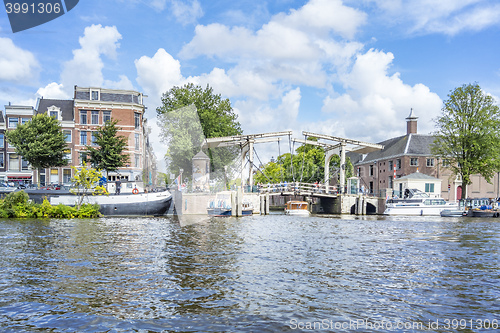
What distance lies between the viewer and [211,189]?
4259 centimetres

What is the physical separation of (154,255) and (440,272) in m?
8.25

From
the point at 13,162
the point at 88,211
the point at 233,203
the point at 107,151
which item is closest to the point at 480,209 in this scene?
the point at 233,203

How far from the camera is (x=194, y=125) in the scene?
48.8 meters

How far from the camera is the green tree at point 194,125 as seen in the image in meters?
47.9

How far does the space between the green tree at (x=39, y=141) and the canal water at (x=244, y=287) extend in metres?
26.9

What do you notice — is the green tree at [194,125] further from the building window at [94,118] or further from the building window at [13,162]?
the building window at [13,162]

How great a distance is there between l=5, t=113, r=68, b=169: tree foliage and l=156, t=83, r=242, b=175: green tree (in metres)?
11.4

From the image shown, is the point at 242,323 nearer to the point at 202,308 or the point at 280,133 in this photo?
the point at 202,308

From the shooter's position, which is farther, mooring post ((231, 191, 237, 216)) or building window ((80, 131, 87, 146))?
building window ((80, 131, 87, 146))

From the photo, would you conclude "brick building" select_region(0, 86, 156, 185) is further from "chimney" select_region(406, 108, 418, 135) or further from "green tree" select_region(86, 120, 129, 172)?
"chimney" select_region(406, 108, 418, 135)

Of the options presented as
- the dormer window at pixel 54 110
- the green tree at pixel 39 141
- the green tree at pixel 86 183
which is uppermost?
the dormer window at pixel 54 110

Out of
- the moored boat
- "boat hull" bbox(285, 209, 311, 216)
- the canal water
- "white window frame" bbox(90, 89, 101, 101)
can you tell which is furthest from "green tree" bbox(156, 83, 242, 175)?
the canal water

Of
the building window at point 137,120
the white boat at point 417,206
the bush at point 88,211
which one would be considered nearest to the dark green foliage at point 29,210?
the bush at point 88,211

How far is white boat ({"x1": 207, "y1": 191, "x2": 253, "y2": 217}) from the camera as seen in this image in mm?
36719
